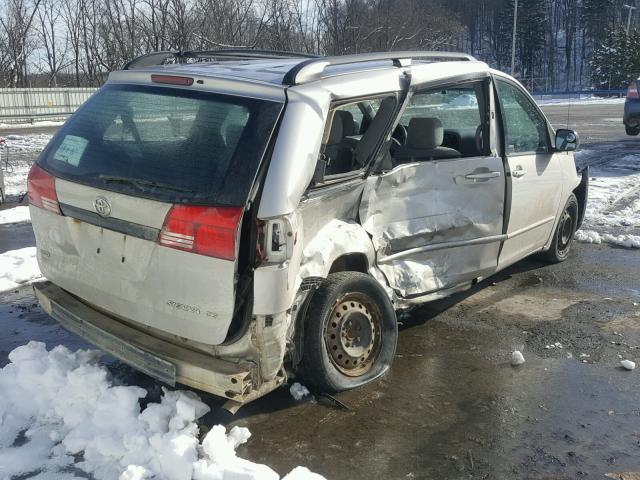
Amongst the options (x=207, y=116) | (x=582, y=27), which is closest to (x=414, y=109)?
(x=207, y=116)

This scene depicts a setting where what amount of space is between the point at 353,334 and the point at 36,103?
98.1ft

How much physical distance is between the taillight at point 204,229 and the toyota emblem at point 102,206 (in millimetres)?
422

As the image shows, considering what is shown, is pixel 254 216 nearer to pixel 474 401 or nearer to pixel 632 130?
pixel 474 401

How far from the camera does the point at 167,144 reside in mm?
3533

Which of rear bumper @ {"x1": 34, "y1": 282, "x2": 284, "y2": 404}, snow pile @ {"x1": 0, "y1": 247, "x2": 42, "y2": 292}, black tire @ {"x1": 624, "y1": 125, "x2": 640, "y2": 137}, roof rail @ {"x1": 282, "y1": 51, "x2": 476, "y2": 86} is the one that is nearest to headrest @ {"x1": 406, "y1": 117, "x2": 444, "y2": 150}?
roof rail @ {"x1": 282, "y1": 51, "x2": 476, "y2": 86}

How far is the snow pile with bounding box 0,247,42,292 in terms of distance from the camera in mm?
5895

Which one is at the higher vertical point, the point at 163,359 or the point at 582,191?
the point at 582,191

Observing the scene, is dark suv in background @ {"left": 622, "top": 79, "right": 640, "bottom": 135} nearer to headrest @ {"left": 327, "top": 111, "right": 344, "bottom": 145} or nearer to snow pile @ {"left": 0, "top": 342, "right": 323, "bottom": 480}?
headrest @ {"left": 327, "top": 111, "right": 344, "bottom": 145}

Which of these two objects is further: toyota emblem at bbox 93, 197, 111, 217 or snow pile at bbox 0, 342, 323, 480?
toyota emblem at bbox 93, 197, 111, 217

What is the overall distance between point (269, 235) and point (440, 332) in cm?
222

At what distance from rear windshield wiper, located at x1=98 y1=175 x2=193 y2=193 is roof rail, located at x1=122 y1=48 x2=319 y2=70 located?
110 cm

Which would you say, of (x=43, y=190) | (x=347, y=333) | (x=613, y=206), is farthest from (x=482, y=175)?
(x=613, y=206)

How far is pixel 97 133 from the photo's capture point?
381cm

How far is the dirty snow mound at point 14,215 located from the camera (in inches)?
328
